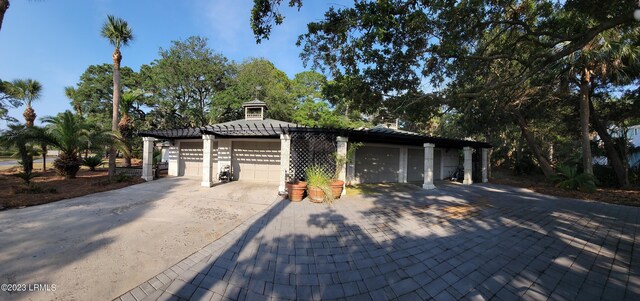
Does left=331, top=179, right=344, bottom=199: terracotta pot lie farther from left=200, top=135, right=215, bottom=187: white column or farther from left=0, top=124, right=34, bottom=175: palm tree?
left=0, top=124, right=34, bottom=175: palm tree

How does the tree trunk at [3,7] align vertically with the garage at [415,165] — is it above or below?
above

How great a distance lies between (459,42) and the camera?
7.17 metres

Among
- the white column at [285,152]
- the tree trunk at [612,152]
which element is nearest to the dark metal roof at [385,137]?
the white column at [285,152]

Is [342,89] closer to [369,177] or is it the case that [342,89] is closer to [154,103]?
[369,177]

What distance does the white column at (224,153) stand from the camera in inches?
459

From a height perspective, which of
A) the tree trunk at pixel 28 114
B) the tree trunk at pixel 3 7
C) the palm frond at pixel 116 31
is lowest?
the tree trunk at pixel 28 114

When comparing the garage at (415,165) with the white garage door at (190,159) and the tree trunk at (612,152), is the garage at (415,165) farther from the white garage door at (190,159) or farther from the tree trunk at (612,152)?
the white garage door at (190,159)

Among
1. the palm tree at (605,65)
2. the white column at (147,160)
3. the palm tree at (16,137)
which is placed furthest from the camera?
the white column at (147,160)

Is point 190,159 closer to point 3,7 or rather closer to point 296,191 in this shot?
point 3,7

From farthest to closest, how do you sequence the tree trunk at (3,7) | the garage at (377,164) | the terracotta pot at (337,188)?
the garage at (377,164)
the terracotta pot at (337,188)
the tree trunk at (3,7)

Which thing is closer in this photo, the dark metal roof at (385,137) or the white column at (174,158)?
the dark metal roof at (385,137)

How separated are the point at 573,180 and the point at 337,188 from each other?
10.5 meters

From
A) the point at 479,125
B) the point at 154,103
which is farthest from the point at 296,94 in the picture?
the point at 479,125

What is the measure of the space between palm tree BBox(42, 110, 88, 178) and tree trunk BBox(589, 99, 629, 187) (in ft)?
85.0
